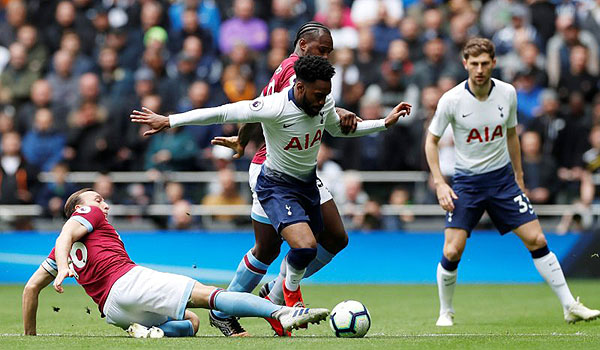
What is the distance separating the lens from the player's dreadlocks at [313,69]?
8250mm

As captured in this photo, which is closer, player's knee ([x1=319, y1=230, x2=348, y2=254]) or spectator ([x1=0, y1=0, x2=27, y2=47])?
player's knee ([x1=319, y1=230, x2=348, y2=254])

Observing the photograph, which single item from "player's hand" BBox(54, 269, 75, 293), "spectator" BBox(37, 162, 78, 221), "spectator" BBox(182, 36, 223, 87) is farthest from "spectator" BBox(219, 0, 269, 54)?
"player's hand" BBox(54, 269, 75, 293)

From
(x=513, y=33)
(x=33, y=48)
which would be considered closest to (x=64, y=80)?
(x=33, y=48)

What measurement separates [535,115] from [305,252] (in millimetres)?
8468

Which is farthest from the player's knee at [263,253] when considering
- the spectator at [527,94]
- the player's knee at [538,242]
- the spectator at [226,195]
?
the spectator at [527,94]

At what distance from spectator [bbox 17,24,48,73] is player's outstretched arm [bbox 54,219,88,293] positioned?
404 inches

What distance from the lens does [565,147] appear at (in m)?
15.9

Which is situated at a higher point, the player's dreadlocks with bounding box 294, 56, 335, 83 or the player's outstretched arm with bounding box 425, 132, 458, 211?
the player's dreadlocks with bounding box 294, 56, 335, 83

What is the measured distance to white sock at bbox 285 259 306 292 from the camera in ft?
28.6

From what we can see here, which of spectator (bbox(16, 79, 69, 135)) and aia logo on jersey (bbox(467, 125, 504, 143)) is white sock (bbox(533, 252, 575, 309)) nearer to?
aia logo on jersey (bbox(467, 125, 504, 143))

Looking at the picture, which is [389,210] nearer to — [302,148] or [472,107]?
[472,107]

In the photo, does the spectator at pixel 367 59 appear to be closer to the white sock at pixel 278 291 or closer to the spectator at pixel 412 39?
the spectator at pixel 412 39

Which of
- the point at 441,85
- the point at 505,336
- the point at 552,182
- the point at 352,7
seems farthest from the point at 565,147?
the point at 505,336

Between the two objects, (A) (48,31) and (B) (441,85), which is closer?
(B) (441,85)
